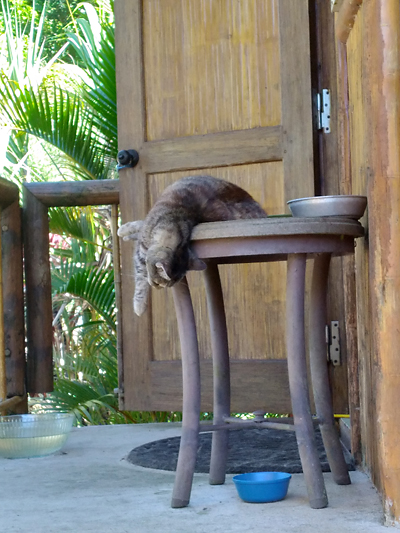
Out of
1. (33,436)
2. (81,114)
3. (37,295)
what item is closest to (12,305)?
(37,295)

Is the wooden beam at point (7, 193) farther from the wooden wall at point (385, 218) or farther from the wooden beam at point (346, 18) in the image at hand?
the wooden wall at point (385, 218)

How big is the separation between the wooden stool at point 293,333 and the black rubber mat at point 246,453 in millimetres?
221

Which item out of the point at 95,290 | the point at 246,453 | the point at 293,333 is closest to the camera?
the point at 293,333

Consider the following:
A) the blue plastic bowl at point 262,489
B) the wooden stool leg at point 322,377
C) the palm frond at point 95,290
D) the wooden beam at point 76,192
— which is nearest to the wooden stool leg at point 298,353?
the blue plastic bowl at point 262,489

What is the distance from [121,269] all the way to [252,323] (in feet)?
2.37

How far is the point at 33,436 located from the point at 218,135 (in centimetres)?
153

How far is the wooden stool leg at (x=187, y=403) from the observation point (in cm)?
187

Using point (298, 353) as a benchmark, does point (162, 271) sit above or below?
above

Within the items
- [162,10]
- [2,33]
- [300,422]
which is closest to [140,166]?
[162,10]

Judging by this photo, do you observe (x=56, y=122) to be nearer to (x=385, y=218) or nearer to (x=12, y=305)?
(x=12, y=305)

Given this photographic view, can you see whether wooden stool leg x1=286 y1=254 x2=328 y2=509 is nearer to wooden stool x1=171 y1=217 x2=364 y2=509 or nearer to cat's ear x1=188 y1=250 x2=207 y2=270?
wooden stool x1=171 y1=217 x2=364 y2=509

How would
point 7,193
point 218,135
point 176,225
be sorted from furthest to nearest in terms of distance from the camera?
point 7,193 → point 218,135 → point 176,225

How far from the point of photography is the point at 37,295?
3555 millimetres

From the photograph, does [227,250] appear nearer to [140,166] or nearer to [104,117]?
[140,166]
